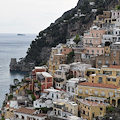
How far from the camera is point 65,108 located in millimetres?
43875

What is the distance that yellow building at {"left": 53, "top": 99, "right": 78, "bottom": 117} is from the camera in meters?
43.4

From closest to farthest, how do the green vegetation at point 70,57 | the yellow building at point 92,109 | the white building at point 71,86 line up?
the yellow building at point 92,109 < the white building at point 71,86 < the green vegetation at point 70,57

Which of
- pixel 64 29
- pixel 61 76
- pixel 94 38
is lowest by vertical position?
pixel 61 76

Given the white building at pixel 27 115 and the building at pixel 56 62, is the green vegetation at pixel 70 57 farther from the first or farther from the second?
the white building at pixel 27 115

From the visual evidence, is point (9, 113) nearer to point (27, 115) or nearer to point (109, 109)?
point (27, 115)

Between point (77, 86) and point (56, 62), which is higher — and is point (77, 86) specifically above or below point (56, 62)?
below

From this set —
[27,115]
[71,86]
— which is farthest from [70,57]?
[27,115]

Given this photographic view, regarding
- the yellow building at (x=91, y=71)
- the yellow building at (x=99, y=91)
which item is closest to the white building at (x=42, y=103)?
the yellow building at (x=99, y=91)

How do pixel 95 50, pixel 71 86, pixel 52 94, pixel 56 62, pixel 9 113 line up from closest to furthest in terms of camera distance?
pixel 9 113 → pixel 52 94 → pixel 71 86 → pixel 95 50 → pixel 56 62

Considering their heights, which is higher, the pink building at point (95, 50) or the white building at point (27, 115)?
the pink building at point (95, 50)

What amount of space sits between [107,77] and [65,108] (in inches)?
349

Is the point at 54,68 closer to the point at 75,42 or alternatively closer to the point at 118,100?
the point at 75,42

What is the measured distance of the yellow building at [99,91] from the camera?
145 feet

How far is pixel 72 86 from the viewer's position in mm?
48688
